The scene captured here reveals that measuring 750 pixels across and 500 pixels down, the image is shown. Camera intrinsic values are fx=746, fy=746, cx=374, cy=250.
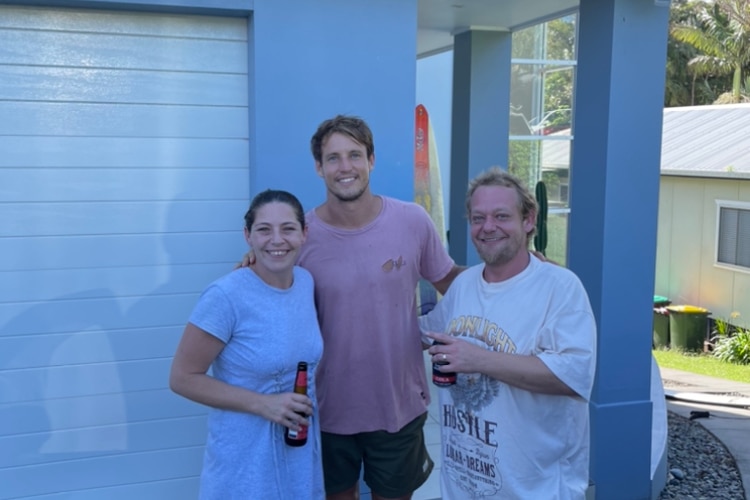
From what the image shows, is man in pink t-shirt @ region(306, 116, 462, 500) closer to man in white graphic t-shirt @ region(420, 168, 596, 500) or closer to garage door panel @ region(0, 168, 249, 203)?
man in white graphic t-shirt @ region(420, 168, 596, 500)

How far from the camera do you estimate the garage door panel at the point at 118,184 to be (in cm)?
379

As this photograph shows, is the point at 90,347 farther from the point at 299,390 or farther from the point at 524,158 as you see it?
the point at 524,158

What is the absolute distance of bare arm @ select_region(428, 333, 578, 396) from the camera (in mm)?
2457

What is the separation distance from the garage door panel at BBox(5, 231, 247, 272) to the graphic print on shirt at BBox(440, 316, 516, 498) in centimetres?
183

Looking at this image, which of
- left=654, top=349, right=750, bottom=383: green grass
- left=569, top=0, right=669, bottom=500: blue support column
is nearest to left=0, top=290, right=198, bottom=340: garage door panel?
left=569, top=0, right=669, bottom=500: blue support column

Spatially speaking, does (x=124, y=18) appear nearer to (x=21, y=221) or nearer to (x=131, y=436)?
(x=21, y=221)

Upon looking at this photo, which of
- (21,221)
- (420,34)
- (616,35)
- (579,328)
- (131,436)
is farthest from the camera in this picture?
(420,34)

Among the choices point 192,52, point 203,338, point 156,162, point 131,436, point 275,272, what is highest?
point 192,52

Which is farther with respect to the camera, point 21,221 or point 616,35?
point 616,35

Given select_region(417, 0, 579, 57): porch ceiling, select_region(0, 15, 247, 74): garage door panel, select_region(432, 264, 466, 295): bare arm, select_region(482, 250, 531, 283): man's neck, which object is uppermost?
select_region(417, 0, 579, 57): porch ceiling

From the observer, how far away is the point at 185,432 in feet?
13.8

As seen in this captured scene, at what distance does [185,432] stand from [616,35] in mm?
3538

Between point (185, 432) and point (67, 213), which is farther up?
point (67, 213)

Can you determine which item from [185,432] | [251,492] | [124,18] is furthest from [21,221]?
[251,492]
